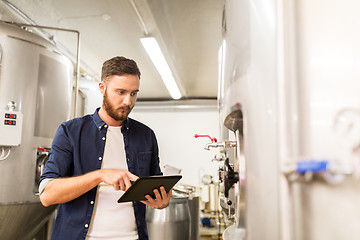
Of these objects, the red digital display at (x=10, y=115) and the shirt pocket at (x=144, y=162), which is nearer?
the shirt pocket at (x=144, y=162)

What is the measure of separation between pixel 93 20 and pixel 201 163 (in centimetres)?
449

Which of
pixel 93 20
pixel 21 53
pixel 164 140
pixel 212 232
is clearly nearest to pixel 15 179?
pixel 21 53

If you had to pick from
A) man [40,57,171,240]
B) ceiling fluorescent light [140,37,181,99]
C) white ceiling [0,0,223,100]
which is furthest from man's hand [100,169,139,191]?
ceiling fluorescent light [140,37,181,99]

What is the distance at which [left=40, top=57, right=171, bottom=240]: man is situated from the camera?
1288 millimetres

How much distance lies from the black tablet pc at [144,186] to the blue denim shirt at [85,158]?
0.18m

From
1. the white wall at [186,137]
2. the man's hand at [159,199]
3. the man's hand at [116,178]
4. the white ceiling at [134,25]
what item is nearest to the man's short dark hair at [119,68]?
the man's hand at [116,178]

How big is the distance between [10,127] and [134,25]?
1.86 meters

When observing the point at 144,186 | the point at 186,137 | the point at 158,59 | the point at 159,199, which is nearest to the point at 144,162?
the point at 159,199

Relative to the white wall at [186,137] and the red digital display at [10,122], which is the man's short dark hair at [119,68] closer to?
the red digital display at [10,122]

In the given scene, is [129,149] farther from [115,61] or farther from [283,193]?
[283,193]

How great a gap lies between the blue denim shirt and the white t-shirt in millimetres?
29

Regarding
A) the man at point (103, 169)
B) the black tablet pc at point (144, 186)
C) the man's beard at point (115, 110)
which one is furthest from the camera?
the man's beard at point (115, 110)

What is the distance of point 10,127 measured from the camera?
2.23 meters

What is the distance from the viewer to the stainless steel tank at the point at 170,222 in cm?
306
